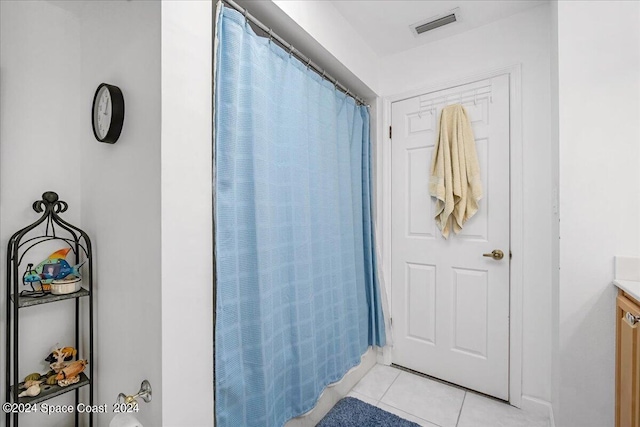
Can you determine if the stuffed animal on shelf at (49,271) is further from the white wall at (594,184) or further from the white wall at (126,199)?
the white wall at (594,184)

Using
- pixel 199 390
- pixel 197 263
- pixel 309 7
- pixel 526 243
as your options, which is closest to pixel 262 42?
pixel 309 7

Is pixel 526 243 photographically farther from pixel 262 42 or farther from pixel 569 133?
pixel 262 42

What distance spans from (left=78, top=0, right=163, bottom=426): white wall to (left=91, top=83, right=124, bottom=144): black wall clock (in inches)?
1.0

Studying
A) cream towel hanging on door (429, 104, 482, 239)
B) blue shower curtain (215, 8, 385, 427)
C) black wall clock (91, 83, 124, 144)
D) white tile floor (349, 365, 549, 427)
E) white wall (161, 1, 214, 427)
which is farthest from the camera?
cream towel hanging on door (429, 104, 482, 239)

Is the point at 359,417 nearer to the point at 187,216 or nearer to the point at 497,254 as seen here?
the point at 497,254

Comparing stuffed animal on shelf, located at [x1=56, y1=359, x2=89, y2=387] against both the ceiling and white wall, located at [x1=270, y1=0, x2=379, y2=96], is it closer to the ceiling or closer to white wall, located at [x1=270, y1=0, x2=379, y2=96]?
white wall, located at [x1=270, y1=0, x2=379, y2=96]

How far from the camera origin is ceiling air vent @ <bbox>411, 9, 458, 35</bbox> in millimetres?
1941

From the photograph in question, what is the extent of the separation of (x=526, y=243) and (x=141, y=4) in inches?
90.6

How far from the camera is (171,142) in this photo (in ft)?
3.26

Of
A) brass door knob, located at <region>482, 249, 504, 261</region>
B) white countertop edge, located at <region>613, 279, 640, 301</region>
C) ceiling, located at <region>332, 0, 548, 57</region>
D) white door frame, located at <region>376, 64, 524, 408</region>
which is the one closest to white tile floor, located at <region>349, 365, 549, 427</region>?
white door frame, located at <region>376, 64, 524, 408</region>

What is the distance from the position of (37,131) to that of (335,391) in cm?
208

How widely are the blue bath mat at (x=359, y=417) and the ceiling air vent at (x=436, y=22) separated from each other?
253 centimetres

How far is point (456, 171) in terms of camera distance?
80.6 inches

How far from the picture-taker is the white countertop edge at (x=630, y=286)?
3.60 ft
